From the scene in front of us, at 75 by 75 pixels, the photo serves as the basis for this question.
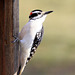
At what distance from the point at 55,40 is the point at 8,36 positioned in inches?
324

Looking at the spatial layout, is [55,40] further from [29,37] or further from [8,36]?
[8,36]

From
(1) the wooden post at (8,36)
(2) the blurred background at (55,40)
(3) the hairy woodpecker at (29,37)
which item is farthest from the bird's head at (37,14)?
(2) the blurred background at (55,40)

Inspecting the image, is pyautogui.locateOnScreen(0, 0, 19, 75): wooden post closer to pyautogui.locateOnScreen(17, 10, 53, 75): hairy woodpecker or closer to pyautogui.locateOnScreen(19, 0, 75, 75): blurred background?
pyautogui.locateOnScreen(17, 10, 53, 75): hairy woodpecker

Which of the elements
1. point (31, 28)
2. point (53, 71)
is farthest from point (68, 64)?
point (31, 28)

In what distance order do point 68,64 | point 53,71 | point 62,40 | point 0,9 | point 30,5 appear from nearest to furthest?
point 0,9 < point 53,71 < point 68,64 < point 62,40 < point 30,5

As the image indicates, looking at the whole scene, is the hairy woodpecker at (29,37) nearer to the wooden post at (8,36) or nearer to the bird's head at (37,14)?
the bird's head at (37,14)

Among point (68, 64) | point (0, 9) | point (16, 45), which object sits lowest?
point (68, 64)

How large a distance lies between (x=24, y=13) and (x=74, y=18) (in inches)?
106

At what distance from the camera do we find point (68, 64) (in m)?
12.5

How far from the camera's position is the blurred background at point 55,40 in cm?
1172

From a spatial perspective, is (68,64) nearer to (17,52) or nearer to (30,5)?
(30,5)

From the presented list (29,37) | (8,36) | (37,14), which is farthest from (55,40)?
(8,36)

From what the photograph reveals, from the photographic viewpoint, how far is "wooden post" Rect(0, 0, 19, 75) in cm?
541

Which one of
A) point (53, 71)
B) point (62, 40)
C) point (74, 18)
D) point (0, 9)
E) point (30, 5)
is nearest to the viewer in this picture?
point (0, 9)
